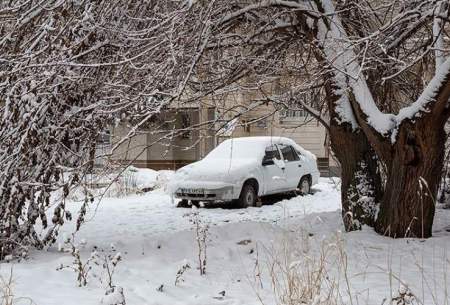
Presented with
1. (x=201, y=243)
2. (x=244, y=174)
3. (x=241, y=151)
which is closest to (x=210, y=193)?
(x=244, y=174)

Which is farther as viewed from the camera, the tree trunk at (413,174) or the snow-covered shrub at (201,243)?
the tree trunk at (413,174)

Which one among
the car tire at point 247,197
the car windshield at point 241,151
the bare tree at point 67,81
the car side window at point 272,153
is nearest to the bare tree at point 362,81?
the bare tree at point 67,81

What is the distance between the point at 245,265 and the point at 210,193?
20.9 ft

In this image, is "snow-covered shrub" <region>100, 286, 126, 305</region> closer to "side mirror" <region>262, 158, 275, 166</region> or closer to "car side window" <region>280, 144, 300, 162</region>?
"side mirror" <region>262, 158, 275, 166</region>

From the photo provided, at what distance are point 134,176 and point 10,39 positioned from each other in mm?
11418

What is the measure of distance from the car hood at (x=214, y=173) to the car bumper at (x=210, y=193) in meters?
0.11

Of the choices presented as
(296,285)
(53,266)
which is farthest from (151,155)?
(296,285)

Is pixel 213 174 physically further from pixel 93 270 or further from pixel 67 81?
pixel 93 270

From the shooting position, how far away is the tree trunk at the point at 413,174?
7.34 meters

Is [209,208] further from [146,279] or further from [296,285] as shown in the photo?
[296,285]

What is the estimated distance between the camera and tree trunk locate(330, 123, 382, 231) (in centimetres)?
820

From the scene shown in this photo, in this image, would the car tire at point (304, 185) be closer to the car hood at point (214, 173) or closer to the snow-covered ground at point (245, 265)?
the car hood at point (214, 173)

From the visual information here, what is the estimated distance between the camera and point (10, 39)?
6.46m

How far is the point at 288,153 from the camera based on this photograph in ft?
49.3
